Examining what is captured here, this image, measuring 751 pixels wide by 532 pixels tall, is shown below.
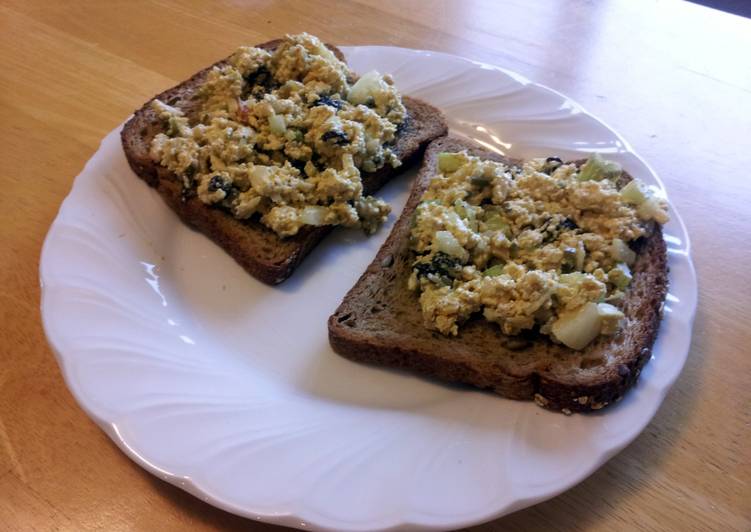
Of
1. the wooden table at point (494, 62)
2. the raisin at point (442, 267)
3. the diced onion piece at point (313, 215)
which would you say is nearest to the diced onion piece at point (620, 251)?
the wooden table at point (494, 62)

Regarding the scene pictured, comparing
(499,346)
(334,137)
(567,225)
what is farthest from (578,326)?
(334,137)

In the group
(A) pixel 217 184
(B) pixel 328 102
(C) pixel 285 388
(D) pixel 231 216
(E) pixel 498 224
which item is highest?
(B) pixel 328 102

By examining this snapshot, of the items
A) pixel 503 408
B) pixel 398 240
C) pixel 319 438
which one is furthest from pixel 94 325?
pixel 503 408

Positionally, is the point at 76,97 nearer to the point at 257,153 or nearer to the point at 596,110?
the point at 257,153

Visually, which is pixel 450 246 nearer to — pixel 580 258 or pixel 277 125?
pixel 580 258

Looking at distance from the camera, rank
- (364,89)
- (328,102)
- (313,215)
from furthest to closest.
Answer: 1. (364,89)
2. (328,102)
3. (313,215)

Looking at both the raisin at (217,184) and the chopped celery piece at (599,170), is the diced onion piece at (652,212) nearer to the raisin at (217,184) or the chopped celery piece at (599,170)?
the chopped celery piece at (599,170)
